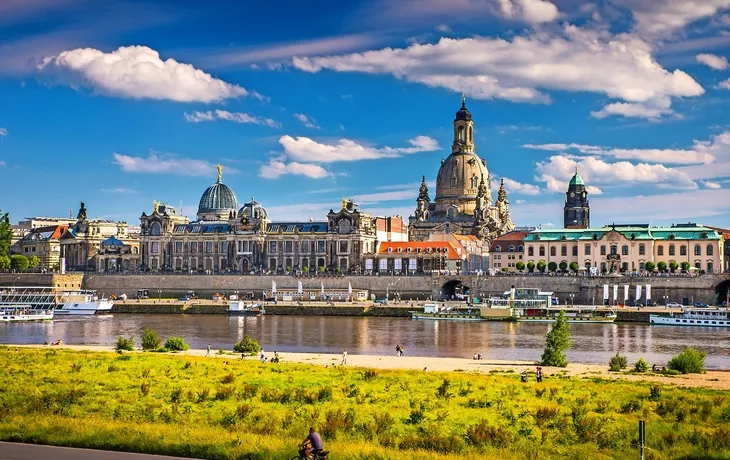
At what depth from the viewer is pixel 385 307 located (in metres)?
104

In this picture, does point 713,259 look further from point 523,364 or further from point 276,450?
point 276,450

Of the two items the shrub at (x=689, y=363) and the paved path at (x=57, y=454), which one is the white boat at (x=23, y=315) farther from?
the paved path at (x=57, y=454)

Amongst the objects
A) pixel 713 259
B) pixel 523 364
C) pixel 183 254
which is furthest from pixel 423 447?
pixel 183 254

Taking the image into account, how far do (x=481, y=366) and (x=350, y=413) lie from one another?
2277 cm

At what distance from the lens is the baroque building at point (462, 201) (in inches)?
6467

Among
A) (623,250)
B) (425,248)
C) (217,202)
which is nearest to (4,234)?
(217,202)

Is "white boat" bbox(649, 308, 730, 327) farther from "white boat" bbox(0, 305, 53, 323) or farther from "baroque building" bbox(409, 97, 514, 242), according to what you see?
"baroque building" bbox(409, 97, 514, 242)

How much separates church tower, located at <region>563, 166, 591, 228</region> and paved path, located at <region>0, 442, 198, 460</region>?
532 feet

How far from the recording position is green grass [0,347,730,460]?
23.9 metres

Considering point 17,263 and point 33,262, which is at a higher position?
point 33,262

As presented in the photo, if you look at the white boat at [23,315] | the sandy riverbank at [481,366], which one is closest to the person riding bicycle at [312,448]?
the sandy riverbank at [481,366]

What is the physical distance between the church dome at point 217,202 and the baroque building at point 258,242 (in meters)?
9.96

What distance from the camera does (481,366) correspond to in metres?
49.6

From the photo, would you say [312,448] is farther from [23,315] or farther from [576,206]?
[576,206]
